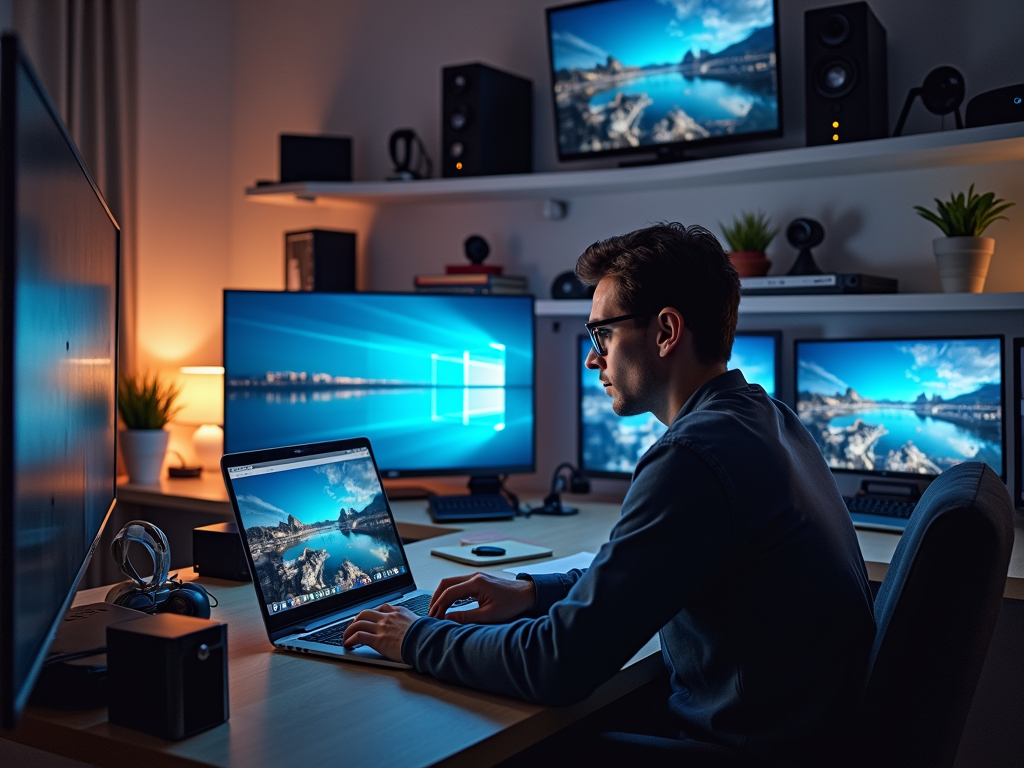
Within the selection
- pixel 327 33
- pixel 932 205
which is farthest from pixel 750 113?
pixel 327 33

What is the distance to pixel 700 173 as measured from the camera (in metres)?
2.73

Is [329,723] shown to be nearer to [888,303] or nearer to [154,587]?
[154,587]

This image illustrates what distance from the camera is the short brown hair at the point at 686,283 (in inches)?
58.5

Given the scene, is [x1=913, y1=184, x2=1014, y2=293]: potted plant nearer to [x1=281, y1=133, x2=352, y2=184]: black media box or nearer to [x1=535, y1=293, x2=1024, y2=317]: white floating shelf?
[x1=535, y1=293, x2=1024, y2=317]: white floating shelf

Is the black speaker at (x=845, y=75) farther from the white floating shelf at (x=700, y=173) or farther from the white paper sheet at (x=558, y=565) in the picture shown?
the white paper sheet at (x=558, y=565)

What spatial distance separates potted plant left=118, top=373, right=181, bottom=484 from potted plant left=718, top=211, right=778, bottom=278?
6.29 feet

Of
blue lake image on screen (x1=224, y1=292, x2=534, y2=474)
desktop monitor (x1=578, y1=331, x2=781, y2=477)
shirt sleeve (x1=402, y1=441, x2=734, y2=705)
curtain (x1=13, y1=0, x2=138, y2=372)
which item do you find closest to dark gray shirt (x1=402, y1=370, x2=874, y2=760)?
shirt sleeve (x1=402, y1=441, x2=734, y2=705)

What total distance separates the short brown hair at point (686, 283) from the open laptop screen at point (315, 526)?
0.58 metres

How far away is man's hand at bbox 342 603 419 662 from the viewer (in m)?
1.41

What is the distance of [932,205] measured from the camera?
2.59 m

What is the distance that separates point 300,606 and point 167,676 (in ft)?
1.32

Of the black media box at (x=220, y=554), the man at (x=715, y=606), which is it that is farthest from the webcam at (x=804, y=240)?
the black media box at (x=220, y=554)

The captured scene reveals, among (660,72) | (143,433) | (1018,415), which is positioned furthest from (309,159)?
(1018,415)

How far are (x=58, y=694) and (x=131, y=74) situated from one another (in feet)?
9.18
